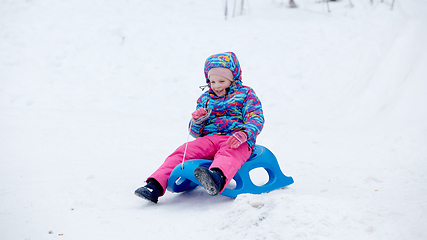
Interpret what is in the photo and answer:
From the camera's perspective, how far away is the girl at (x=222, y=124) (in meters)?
2.34

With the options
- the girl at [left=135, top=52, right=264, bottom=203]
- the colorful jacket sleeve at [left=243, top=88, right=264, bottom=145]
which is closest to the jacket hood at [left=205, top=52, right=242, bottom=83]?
the girl at [left=135, top=52, right=264, bottom=203]

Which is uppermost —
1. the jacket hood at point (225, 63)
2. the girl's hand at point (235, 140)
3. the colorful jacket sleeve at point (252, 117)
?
the jacket hood at point (225, 63)

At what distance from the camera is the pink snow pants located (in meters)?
2.24

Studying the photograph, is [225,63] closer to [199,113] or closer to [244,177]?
[199,113]

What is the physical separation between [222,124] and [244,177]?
47 centimetres

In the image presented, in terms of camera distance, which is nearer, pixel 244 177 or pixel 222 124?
pixel 244 177

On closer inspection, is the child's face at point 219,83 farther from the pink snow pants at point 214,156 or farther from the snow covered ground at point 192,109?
the snow covered ground at point 192,109

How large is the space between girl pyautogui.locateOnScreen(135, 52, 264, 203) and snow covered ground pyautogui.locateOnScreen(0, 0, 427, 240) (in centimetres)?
28

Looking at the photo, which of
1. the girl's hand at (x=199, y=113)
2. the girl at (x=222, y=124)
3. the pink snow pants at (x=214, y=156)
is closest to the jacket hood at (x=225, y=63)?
the girl at (x=222, y=124)

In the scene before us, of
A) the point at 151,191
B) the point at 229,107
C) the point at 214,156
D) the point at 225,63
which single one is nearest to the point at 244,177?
the point at 214,156

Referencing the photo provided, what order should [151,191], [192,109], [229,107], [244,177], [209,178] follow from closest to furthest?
[209,178], [151,191], [244,177], [229,107], [192,109]

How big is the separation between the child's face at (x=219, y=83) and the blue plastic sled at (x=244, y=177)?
1.89 feet

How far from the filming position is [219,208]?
7.20 ft

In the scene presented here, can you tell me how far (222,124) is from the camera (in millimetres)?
2664
